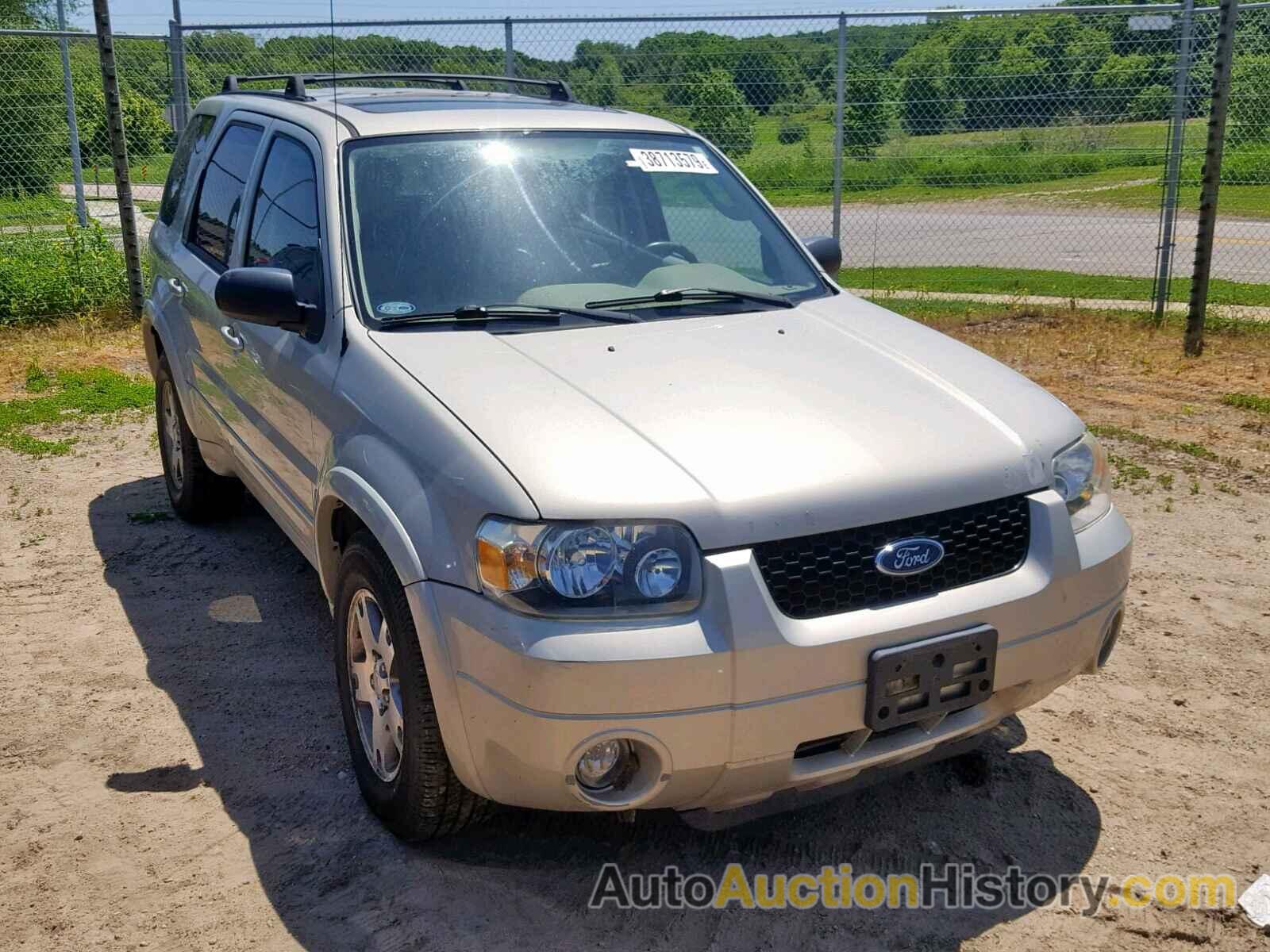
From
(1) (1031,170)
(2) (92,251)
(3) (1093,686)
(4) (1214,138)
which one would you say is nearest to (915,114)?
(1) (1031,170)

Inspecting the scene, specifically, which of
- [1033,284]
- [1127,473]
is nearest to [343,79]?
[1127,473]

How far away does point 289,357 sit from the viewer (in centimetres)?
405

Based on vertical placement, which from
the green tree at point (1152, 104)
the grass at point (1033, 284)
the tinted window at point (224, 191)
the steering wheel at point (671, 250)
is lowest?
the grass at point (1033, 284)

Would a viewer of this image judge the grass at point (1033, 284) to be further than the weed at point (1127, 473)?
Yes

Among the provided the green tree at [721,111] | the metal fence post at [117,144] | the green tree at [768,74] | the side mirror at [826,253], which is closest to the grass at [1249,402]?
the side mirror at [826,253]

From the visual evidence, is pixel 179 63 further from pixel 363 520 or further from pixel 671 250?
pixel 363 520

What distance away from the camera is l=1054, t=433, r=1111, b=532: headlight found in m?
3.46

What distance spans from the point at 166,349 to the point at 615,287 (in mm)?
2685

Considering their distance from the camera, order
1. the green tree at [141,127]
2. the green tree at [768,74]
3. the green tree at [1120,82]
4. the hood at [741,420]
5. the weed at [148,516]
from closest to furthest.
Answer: the hood at [741,420], the weed at [148,516], the green tree at [1120,82], the green tree at [768,74], the green tree at [141,127]

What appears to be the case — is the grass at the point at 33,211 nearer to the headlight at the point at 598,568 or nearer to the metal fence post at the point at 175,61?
the metal fence post at the point at 175,61

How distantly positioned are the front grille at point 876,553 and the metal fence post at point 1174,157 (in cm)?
785

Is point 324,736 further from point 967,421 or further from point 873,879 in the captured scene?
point 967,421

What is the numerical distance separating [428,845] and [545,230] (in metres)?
1.95

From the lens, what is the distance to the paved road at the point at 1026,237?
15086mm
